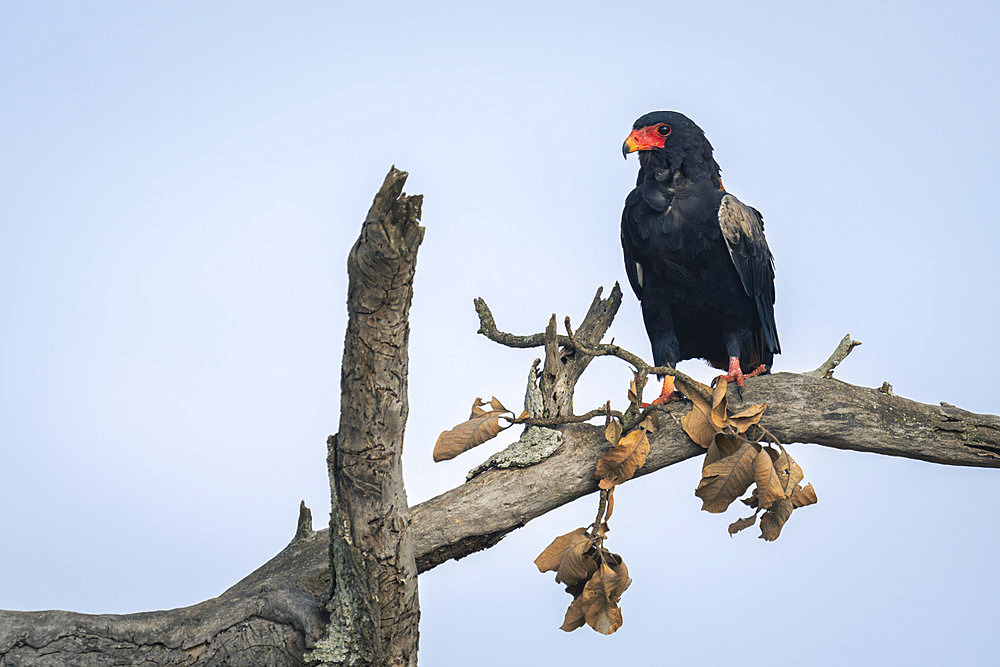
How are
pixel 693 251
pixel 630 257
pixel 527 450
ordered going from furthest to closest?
1. pixel 630 257
2. pixel 693 251
3. pixel 527 450

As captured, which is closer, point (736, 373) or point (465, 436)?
point (465, 436)

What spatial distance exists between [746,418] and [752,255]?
93 centimetres

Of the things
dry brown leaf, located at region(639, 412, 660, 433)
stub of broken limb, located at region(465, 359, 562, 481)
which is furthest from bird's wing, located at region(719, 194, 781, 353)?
stub of broken limb, located at region(465, 359, 562, 481)

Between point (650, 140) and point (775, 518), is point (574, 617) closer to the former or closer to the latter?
point (775, 518)

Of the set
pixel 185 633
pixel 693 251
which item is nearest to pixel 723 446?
pixel 693 251

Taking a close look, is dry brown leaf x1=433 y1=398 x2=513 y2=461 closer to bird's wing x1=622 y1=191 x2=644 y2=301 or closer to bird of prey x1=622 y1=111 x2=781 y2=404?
bird of prey x1=622 y1=111 x2=781 y2=404

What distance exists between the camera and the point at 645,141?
397 cm

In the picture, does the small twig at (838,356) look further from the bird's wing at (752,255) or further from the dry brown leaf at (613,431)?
the dry brown leaf at (613,431)

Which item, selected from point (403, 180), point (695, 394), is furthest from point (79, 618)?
point (695, 394)

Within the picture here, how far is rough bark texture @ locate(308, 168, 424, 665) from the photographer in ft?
7.31

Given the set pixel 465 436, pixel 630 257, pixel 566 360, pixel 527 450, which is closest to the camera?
pixel 465 436

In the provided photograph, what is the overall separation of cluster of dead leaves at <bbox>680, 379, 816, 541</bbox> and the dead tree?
12 centimetres

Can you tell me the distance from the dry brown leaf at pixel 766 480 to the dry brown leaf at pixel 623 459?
1.25 ft

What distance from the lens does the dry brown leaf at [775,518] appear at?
10.6 feet
